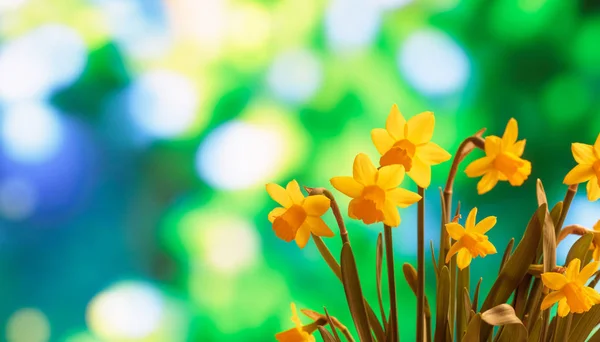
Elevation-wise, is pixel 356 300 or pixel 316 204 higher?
pixel 316 204

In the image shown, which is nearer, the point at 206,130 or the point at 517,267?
the point at 517,267

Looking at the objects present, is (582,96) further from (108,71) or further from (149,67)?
(108,71)

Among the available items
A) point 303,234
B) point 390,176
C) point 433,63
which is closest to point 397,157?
point 390,176

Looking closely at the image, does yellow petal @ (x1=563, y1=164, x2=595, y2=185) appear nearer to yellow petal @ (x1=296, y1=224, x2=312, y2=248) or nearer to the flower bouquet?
the flower bouquet

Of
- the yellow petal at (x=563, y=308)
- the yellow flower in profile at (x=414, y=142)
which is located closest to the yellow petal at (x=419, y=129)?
the yellow flower in profile at (x=414, y=142)

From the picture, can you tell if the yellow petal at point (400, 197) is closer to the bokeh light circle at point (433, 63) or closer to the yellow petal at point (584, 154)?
the yellow petal at point (584, 154)

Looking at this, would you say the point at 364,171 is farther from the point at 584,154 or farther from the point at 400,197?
the point at 584,154
